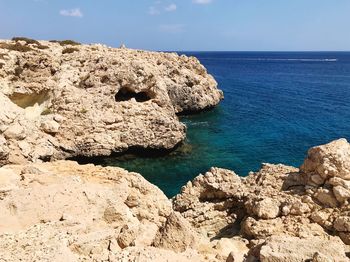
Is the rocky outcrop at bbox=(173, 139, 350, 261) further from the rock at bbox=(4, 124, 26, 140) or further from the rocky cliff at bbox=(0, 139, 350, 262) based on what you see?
the rock at bbox=(4, 124, 26, 140)

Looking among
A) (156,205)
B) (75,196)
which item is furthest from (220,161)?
(75,196)

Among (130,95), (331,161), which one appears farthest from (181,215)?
(130,95)

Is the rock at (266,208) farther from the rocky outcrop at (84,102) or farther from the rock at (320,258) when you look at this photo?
the rocky outcrop at (84,102)

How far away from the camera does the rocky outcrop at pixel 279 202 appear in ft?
45.4

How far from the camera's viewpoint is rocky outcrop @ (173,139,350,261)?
13.8 meters

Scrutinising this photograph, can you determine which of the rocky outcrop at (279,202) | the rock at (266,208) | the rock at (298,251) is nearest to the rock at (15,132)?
the rocky outcrop at (279,202)

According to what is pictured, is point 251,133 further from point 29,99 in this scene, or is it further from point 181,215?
point 181,215

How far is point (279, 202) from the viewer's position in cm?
1508

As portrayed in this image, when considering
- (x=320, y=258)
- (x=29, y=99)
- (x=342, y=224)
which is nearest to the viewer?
(x=320, y=258)

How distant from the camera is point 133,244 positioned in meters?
10.8

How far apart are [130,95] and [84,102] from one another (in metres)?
6.66

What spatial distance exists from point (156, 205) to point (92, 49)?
35223mm

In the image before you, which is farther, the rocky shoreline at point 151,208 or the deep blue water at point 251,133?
the deep blue water at point 251,133

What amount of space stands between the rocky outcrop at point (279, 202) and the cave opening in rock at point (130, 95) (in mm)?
22423
